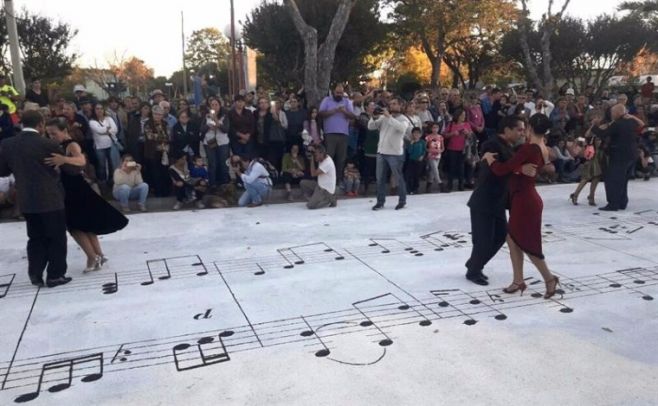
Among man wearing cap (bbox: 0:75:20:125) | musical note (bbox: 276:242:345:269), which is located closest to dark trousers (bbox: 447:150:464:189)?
musical note (bbox: 276:242:345:269)

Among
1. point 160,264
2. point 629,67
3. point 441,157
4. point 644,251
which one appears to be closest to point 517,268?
point 644,251

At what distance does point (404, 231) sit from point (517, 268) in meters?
2.48

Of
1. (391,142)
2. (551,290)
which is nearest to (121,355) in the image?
(551,290)

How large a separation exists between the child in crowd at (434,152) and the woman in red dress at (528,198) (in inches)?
204

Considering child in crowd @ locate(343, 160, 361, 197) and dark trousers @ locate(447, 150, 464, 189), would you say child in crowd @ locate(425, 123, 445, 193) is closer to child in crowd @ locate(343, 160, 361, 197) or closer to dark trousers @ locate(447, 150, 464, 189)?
dark trousers @ locate(447, 150, 464, 189)

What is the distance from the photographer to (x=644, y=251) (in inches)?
239

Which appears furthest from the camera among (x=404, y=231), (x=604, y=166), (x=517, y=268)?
(x=604, y=166)

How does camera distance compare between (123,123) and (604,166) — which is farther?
(123,123)

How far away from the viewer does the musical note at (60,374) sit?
3242 millimetres

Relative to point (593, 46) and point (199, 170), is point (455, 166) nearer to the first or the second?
point (199, 170)

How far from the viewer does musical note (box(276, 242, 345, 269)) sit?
A: 5796 millimetres

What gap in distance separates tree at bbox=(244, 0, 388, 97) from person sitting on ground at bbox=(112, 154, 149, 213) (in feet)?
45.2

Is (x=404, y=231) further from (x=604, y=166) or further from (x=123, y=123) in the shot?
(x=123, y=123)

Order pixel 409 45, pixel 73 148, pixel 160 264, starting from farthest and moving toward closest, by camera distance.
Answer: pixel 409 45, pixel 160 264, pixel 73 148
